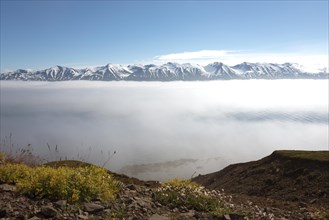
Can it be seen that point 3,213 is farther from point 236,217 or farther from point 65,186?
point 236,217

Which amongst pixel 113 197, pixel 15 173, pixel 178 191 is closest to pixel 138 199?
pixel 113 197

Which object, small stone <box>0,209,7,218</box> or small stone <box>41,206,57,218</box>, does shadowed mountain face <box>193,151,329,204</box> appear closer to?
small stone <box>41,206,57,218</box>

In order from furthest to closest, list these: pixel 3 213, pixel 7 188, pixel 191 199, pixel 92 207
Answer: pixel 191 199 → pixel 7 188 → pixel 92 207 → pixel 3 213

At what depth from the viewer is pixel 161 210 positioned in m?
11.4

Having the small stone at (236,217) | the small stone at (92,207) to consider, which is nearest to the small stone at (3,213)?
the small stone at (92,207)

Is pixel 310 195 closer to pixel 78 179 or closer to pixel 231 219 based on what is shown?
pixel 231 219

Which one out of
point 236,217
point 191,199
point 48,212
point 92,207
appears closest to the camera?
point 48,212

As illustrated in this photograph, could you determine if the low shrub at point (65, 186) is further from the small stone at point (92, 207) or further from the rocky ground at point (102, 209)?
the small stone at point (92, 207)

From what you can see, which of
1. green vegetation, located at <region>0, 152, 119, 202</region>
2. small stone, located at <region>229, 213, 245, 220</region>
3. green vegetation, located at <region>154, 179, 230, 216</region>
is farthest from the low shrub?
small stone, located at <region>229, 213, 245, 220</region>

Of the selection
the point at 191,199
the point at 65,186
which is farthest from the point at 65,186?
the point at 191,199

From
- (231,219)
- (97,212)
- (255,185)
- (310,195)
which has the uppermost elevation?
(97,212)

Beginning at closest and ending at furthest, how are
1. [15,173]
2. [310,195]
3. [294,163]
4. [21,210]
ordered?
[21,210] < [15,173] < [310,195] < [294,163]

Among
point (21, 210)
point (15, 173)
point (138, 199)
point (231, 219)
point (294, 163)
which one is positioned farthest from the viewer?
point (294, 163)

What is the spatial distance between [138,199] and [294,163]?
5522 centimetres
